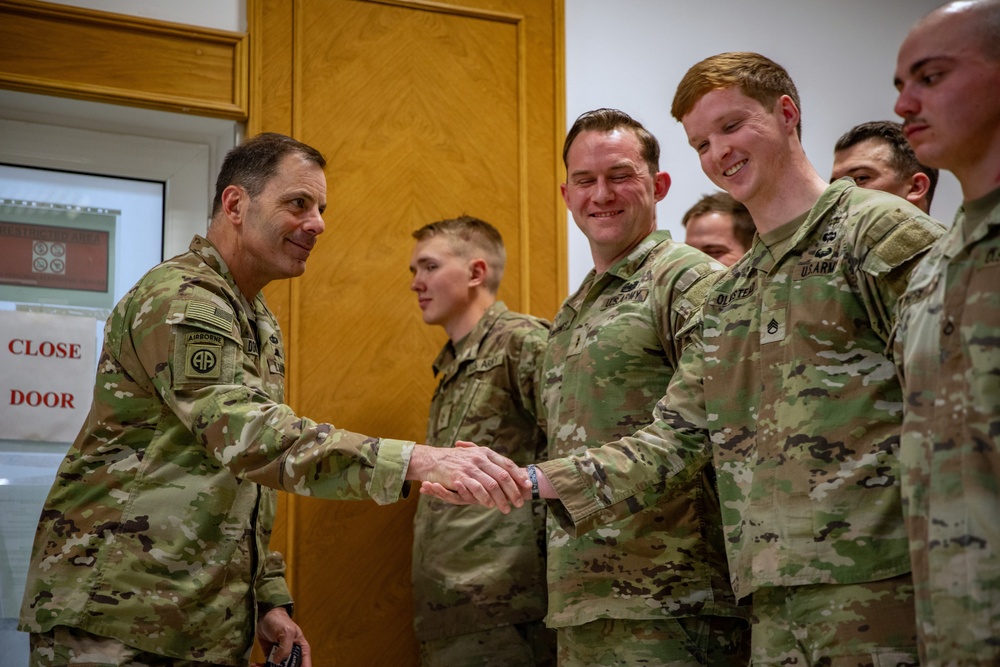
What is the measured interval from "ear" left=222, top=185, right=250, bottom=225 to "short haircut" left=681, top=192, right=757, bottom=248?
64.3 inches

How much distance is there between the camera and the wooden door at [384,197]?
12.3ft

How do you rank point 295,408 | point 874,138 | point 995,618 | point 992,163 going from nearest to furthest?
1. point 995,618
2. point 992,163
3. point 874,138
4. point 295,408

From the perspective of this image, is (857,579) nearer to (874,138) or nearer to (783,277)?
(783,277)

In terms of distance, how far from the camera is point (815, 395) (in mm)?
→ 2045

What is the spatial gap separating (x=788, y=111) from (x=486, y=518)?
1565 millimetres

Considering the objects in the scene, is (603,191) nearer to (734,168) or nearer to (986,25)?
(734,168)

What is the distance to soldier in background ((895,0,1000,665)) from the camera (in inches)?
62.3

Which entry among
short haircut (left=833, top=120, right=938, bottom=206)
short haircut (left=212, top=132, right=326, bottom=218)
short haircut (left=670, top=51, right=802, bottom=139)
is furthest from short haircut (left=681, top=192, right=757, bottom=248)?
short haircut (left=212, top=132, right=326, bottom=218)

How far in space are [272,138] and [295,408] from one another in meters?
1.06

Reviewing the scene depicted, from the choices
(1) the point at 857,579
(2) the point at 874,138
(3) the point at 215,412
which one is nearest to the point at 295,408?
(3) the point at 215,412

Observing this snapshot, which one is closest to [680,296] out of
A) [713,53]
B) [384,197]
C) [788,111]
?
[788,111]

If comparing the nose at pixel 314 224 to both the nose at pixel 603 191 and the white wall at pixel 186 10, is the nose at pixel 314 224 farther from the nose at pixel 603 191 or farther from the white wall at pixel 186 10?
the white wall at pixel 186 10

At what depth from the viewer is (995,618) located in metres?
1.55

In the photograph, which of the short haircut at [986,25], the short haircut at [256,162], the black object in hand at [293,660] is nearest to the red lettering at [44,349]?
the short haircut at [256,162]
